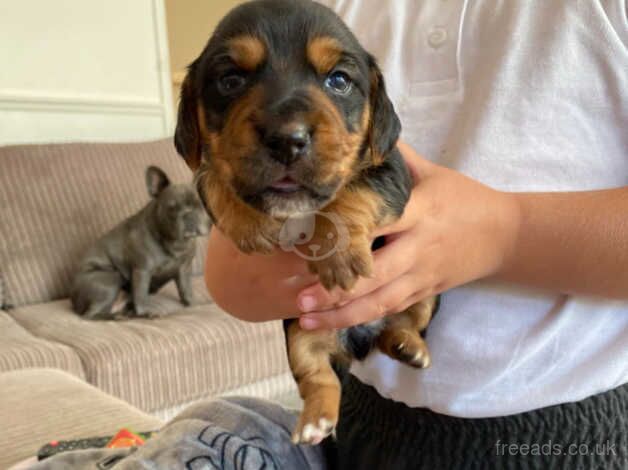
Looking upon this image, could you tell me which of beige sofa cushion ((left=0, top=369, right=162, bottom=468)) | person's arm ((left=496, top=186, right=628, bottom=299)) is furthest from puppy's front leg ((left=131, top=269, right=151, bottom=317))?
person's arm ((left=496, top=186, right=628, bottom=299))

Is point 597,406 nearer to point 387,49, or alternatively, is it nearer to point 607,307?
point 607,307

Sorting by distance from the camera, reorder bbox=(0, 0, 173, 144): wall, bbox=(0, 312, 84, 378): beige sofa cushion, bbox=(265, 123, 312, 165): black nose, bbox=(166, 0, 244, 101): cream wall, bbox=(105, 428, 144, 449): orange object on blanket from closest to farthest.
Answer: bbox=(265, 123, 312, 165): black nose, bbox=(105, 428, 144, 449): orange object on blanket, bbox=(0, 312, 84, 378): beige sofa cushion, bbox=(0, 0, 173, 144): wall, bbox=(166, 0, 244, 101): cream wall

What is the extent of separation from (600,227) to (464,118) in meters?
0.24

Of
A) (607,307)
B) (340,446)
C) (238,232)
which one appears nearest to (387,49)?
(238,232)

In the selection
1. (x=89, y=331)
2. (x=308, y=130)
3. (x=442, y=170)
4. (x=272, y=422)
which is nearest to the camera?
(x=308, y=130)

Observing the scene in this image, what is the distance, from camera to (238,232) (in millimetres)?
847

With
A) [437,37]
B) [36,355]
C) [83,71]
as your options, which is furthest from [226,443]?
[83,71]

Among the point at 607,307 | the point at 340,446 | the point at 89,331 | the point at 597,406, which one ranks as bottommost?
the point at 89,331

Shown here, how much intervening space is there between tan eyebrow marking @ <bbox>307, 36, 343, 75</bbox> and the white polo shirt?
15 cm

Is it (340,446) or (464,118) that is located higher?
(464,118)

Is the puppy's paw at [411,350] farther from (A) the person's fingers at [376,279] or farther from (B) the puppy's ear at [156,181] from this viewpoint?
(B) the puppy's ear at [156,181]

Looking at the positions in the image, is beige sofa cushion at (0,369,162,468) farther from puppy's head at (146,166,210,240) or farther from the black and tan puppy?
puppy's head at (146,166,210,240)

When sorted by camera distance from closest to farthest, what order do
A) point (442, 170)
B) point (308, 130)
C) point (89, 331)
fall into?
point (308, 130)
point (442, 170)
point (89, 331)

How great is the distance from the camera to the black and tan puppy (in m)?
0.75
